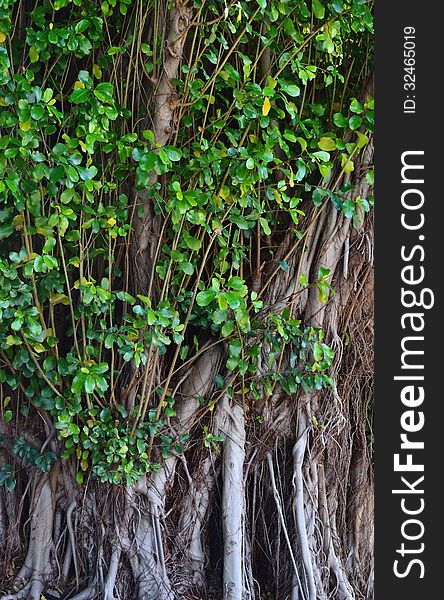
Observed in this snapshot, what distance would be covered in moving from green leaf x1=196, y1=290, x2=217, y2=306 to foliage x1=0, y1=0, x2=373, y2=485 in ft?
0.06

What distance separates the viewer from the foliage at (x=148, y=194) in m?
3.25

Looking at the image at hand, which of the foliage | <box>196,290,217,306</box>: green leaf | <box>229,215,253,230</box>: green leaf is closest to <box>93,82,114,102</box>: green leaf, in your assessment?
the foliage

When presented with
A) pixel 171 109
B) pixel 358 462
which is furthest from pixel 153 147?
pixel 358 462

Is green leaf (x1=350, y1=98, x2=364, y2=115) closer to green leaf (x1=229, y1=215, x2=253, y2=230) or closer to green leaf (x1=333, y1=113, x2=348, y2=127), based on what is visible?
green leaf (x1=333, y1=113, x2=348, y2=127)

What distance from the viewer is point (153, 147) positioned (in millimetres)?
3332

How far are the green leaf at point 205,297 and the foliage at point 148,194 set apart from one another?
0.02m

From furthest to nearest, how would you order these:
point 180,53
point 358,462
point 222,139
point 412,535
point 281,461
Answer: point 358,462
point 281,461
point 222,139
point 180,53
point 412,535

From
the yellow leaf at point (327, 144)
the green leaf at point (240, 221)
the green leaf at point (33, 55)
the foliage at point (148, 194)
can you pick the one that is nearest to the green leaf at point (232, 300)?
the foliage at point (148, 194)

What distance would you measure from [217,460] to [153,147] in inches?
61.1

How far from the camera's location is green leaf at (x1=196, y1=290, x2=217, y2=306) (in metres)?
3.25

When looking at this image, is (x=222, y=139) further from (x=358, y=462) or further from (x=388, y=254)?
(x=358, y=462)

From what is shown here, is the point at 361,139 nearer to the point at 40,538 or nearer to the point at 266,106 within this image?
the point at 266,106

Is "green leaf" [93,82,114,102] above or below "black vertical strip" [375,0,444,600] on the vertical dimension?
above

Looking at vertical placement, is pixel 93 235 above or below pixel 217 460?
above
